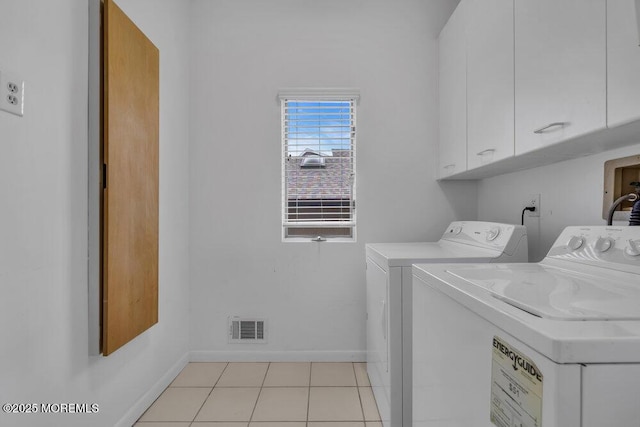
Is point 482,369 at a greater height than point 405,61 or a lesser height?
lesser

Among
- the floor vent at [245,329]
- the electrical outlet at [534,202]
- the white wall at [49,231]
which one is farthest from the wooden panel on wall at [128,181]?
the electrical outlet at [534,202]

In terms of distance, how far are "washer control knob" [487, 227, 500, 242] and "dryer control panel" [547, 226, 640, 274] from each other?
44 centimetres

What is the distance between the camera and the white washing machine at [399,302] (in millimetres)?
1520

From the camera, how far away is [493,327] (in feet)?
2.22

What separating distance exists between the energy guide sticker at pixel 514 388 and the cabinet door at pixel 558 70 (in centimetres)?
81

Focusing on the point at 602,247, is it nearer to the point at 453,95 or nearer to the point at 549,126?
the point at 549,126

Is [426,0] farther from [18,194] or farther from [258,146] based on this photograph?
[18,194]

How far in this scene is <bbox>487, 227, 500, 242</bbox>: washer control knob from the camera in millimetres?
1724

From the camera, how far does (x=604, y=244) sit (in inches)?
42.8

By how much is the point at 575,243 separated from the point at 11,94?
1.94 metres

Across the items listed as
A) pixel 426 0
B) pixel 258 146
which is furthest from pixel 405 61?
pixel 258 146

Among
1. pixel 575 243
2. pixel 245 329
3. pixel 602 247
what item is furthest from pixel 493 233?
pixel 245 329

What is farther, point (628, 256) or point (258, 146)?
point (258, 146)

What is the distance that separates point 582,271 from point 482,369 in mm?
667
